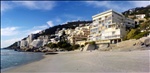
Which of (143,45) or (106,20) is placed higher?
(106,20)

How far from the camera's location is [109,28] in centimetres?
4150

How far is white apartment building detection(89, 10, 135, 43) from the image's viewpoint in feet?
127

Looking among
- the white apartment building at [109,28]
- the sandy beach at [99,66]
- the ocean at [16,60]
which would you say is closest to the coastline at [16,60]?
the ocean at [16,60]

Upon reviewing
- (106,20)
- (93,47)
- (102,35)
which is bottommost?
(93,47)

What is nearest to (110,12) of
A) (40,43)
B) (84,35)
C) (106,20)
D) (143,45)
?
(106,20)

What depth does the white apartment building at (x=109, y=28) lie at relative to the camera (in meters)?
38.7

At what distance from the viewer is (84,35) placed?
60.2m

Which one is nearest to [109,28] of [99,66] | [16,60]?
[16,60]

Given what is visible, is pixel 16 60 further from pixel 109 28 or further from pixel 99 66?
pixel 109 28

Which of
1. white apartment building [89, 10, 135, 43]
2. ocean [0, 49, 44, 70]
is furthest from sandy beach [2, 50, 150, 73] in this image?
white apartment building [89, 10, 135, 43]

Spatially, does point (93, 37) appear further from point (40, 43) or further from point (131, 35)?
point (40, 43)

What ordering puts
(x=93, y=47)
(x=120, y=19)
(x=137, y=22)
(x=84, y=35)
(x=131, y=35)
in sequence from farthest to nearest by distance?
(x=84, y=35) → (x=137, y=22) → (x=120, y=19) → (x=93, y=47) → (x=131, y=35)

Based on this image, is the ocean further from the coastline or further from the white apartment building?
the white apartment building

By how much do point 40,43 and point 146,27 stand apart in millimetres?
68392
